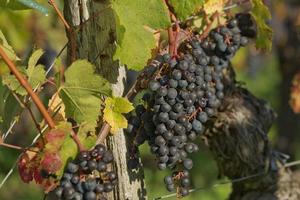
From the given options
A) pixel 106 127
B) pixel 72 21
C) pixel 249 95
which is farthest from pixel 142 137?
pixel 249 95

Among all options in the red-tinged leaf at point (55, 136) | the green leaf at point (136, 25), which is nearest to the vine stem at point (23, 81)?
the red-tinged leaf at point (55, 136)

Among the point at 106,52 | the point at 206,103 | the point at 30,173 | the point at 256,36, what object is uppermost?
the point at 256,36

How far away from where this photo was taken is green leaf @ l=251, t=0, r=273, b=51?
2.66 metres

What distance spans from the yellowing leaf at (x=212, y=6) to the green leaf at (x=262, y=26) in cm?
13

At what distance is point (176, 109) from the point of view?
7.36 ft

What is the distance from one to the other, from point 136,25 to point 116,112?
10.9 inches

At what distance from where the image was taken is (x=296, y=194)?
3.47 metres

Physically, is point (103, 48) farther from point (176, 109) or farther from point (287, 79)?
point (287, 79)

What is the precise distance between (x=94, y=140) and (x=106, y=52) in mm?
343

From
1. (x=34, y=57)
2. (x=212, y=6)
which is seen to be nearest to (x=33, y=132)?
(x=212, y=6)

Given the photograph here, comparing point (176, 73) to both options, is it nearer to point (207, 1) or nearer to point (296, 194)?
point (207, 1)

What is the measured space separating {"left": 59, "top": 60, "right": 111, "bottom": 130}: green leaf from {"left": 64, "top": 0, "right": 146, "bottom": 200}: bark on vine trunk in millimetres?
187

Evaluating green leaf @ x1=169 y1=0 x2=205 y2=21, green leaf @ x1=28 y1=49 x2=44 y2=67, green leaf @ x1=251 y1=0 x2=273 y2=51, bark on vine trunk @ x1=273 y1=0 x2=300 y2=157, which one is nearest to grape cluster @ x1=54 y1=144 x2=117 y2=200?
green leaf @ x1=28 y1=49 x2=44 y2=67

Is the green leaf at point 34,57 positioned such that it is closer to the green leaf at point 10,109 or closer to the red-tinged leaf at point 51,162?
the green leaf at point 10,109
